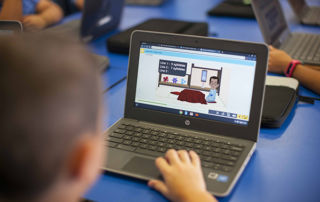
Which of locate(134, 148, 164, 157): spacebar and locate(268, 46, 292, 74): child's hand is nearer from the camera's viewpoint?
locate(134, 148, 164, 157): spacebar

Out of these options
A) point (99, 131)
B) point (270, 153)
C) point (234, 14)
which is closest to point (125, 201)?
point (99, 131)

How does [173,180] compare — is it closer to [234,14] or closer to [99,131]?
[99,131]

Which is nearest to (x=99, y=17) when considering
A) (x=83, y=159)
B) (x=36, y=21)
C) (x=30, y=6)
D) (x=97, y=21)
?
(x=97, y=21)

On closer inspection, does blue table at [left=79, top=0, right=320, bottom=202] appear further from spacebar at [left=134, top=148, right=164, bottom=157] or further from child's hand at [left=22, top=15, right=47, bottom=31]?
child's hand at [left=22, top=15, right=47, bottom=31]

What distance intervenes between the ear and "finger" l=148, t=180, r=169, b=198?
0.26 metres

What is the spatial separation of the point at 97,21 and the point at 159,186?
113cm

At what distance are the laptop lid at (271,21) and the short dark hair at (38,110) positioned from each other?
3.58 ft

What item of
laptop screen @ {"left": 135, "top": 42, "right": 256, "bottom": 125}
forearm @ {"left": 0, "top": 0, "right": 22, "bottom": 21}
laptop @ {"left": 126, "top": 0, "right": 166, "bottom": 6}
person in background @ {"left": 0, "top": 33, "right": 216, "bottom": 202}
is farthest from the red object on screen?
laptop @ {"left": 126, "top": 0, "right": 166, "bottom": 6}

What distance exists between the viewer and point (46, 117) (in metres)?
0.45

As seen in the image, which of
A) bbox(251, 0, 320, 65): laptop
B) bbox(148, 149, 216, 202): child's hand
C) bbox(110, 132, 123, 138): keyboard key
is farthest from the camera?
bbox(251, 0, 320, 65): laptop

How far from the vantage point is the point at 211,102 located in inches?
36.5

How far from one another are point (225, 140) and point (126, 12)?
1.55 m

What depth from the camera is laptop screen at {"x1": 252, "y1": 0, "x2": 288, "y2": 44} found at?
1.45 meters

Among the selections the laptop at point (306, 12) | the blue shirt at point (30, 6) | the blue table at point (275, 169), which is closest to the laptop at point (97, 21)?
the blue shirt at point (30, 6)
